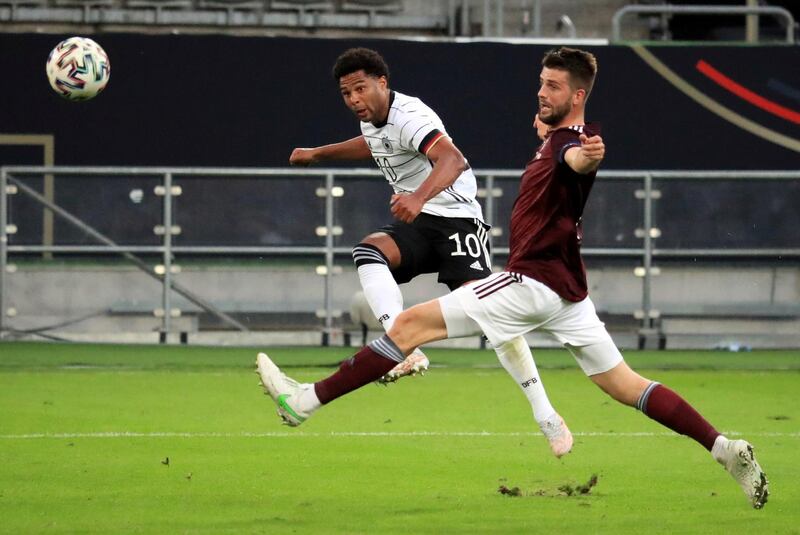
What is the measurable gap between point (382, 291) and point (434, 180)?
1310mm

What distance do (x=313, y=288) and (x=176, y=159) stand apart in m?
3.14

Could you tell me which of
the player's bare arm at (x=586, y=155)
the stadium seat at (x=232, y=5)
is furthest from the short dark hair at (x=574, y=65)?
the stadium seat at (x=232, y=5)

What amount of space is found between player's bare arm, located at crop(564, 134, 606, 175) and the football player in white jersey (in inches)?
63.9

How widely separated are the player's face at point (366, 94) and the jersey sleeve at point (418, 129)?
14 cm

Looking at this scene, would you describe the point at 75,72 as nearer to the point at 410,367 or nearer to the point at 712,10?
the point at 410,367

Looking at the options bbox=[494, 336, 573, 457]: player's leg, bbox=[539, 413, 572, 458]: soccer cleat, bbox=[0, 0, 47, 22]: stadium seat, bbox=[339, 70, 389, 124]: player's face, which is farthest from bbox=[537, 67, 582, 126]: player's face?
bbox=[0, 0, 47, 22]: stadium seat

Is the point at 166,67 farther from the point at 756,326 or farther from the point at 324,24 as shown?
the point at 756,326

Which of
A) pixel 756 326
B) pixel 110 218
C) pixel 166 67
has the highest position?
pixel 166 67

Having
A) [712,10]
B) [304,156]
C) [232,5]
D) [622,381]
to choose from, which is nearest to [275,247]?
[232,5]

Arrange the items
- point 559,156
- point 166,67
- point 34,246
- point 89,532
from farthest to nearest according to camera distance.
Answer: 1. point 166,67
2. point 34,246
3. point 559,156
4. point 89,532

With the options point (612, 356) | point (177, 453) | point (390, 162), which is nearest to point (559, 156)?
point (612, 356)

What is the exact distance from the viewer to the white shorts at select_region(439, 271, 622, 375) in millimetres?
7184

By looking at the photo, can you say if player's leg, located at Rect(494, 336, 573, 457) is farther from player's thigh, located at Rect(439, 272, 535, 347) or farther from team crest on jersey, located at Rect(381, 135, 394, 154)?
team crest on jersey, located at Rect(381, 135, 394, 154)

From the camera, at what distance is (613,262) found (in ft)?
60.8
